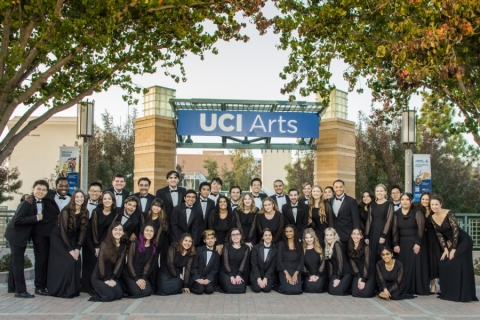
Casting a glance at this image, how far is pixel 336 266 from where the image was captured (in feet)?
31.3

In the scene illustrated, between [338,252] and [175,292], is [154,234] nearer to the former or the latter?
[175,292]

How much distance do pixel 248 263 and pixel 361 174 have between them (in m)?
12.2

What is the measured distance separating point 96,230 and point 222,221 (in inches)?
89.8

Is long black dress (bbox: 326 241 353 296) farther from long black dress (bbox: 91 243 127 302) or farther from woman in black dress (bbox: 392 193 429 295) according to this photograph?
long black dress (bbox: 91 243 127 302)

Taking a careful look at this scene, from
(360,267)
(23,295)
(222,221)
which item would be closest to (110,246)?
(23,295)

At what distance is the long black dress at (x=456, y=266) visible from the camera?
8.84 meters

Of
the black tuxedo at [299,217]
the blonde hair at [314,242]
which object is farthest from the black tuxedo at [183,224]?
the blonde hair at [314,242]

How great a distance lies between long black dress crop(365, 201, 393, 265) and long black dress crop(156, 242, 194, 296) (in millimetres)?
3221

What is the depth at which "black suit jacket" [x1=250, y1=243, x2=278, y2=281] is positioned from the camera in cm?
961

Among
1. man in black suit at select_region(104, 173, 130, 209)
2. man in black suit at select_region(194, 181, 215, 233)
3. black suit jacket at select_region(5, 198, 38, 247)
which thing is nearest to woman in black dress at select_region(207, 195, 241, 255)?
man in black suit at select_region(194, 181, 215, 233)

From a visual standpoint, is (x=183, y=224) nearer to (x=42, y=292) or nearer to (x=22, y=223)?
(x=42, y=292)

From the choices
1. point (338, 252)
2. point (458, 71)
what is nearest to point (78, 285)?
point (338, 252)

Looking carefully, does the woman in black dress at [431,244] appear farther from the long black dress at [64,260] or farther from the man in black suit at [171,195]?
the long black dress at [64,260]

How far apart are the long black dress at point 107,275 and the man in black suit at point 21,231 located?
1.07 metres
